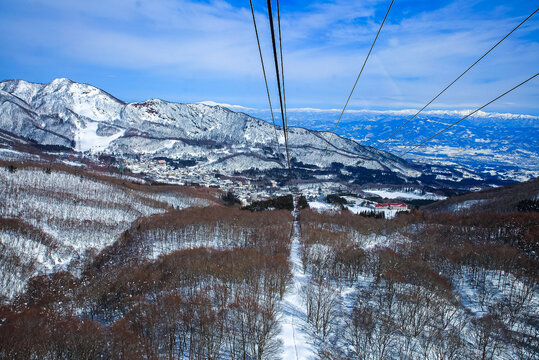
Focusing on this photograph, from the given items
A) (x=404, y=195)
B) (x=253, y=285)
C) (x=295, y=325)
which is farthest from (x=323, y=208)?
(x=404, y=195)

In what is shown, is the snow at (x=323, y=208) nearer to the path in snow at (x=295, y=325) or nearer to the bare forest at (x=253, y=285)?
the bare forest at (x=253, y=285)

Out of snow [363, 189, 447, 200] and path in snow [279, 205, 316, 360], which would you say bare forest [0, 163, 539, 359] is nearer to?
path in snow [279, 205, 316, 360]

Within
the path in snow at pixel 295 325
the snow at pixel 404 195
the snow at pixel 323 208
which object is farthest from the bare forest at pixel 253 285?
the snow at pixel 404 195

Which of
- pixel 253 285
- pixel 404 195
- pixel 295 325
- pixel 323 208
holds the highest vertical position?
pixel 404 195

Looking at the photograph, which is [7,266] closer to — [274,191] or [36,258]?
[36,258]

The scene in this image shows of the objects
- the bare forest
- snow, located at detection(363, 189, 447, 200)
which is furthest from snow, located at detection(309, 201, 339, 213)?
snow, located at detection(363, 189, 447, 200)

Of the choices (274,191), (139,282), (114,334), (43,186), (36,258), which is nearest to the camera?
(114,334)

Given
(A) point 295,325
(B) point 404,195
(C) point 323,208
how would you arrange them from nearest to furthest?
1. (A) point 295,325
2. (C) point 323,208
3. (B) point 404,195

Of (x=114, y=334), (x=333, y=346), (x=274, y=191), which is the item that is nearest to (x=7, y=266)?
(x=114, y=334)

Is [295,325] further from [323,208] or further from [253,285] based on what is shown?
[323,208]
